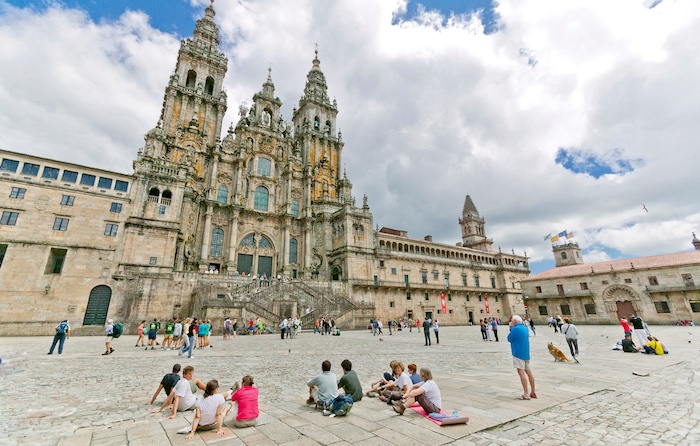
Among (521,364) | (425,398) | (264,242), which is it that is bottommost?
(425,398)

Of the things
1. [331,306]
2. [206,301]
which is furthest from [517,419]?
[331,306]

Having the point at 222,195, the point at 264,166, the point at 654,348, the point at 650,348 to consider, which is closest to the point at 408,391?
the point at 650,348

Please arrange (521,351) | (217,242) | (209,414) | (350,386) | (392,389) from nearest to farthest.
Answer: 1. (209,414)
2. (350,386)
3. (521,351)
4. (392,389)
5. (217,242)

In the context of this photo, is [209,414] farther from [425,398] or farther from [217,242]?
[217,242]

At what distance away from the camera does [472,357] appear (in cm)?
1243

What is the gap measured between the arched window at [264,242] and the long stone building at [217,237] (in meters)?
0.27

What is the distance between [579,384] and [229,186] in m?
37.8

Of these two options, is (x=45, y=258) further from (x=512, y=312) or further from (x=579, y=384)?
(x=512, y=312)

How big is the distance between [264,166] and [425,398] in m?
39.8

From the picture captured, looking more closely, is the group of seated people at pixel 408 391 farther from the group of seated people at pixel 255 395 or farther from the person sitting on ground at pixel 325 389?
the person sitting on ground at pixel 325 389

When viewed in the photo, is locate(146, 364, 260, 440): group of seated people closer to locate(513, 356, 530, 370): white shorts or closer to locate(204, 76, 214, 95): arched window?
locate(513, 356, 530, 370): white shorts

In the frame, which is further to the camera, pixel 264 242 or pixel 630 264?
pixel 630 264

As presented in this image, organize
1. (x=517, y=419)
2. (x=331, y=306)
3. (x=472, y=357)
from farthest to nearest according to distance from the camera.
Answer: (x=331, y=306), (x=472, y=357), (x=517, y=419)

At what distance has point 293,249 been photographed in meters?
39.7
